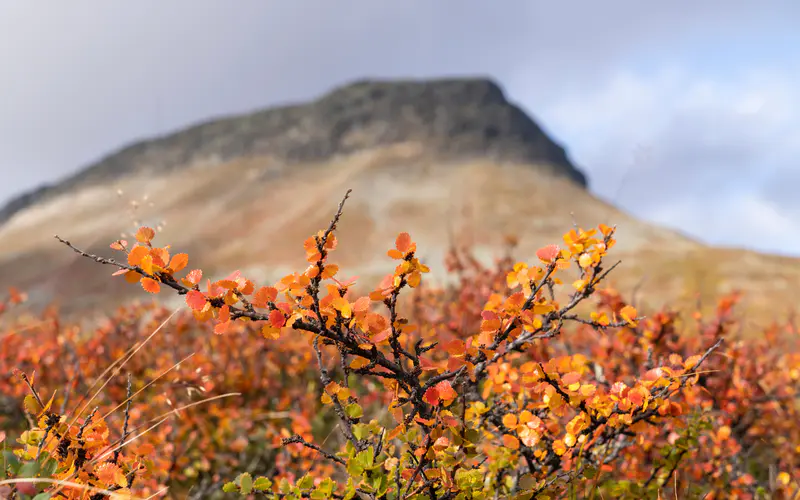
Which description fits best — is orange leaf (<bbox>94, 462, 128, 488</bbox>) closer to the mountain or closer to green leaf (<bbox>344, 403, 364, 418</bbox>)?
green leaf (<bbox>344, 403, 364, 418</bbox>)

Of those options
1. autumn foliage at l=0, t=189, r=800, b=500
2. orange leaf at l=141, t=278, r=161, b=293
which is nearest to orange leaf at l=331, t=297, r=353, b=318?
autumn foliage at l=0, t=189, r=800, b=500

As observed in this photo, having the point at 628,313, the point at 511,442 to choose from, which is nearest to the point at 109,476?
the point at 511,442

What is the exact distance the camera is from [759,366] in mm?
4664

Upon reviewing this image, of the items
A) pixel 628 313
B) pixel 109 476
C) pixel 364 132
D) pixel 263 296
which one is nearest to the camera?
pixel 263 296

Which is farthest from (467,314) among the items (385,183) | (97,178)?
(97,178)

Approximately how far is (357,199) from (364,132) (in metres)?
15.0

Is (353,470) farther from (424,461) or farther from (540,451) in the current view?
(540,451)

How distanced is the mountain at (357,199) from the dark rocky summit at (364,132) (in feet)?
0.65

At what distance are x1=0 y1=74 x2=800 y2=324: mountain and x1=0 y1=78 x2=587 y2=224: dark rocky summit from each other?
198mm

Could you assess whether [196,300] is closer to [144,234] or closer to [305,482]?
[144,234]

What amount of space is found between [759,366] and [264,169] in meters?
45.7

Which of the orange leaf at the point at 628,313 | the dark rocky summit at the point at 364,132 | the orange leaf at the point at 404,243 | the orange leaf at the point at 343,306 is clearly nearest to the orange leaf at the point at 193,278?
the orange leaf at the point at 343,306

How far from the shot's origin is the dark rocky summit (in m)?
48.9

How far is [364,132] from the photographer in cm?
5069
